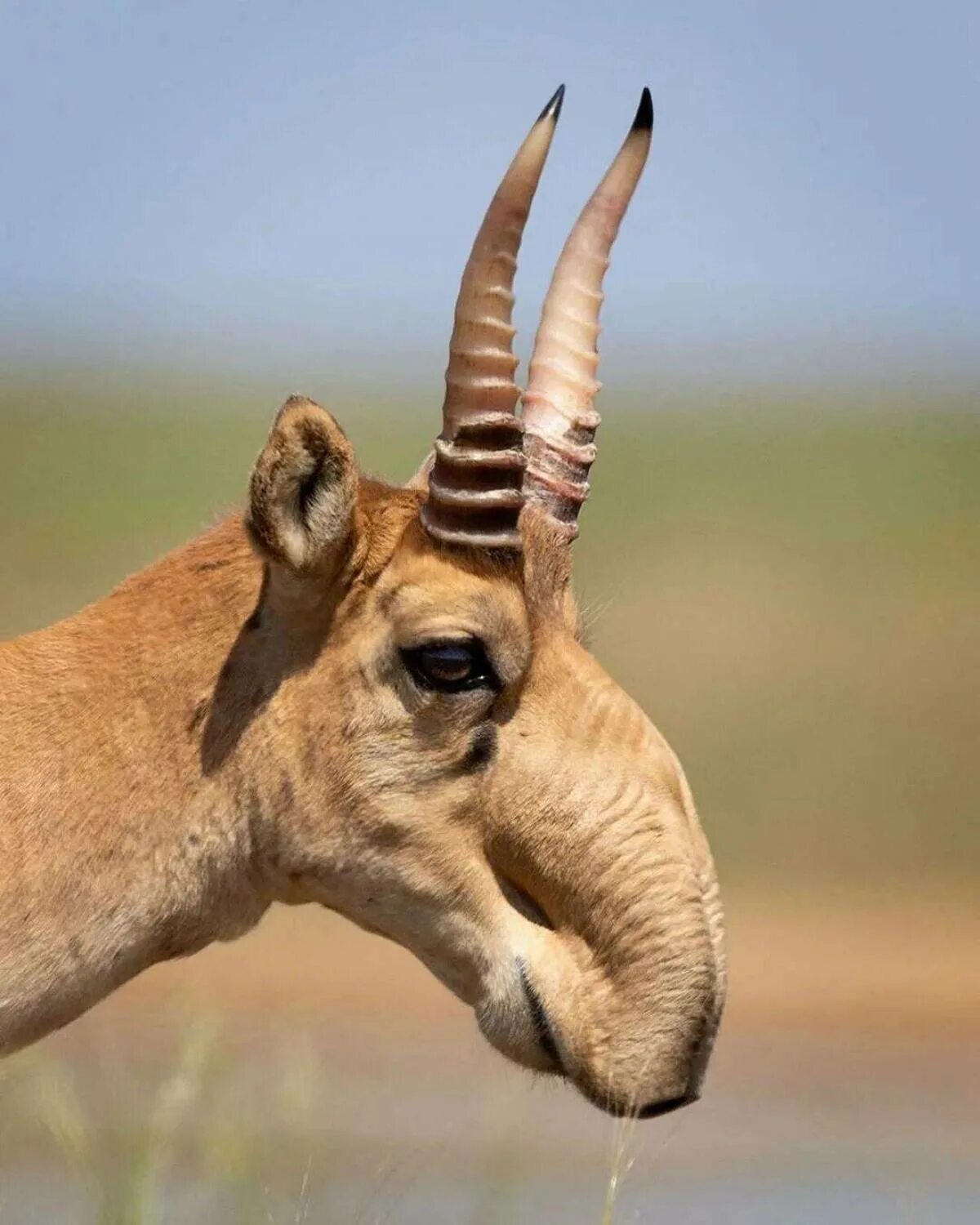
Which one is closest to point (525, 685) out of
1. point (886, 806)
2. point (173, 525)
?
point (886, 806)

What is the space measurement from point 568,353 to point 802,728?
26235 mm

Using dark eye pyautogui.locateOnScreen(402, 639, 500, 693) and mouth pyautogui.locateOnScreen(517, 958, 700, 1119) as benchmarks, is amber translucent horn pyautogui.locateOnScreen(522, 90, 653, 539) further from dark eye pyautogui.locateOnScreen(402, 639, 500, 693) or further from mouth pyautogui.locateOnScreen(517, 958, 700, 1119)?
mouth pyautogui.locateOnScreen(517, 958, 700, 1119)

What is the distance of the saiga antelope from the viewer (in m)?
7.80

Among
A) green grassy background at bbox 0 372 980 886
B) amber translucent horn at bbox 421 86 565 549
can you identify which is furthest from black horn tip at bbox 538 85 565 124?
green grassy background at bbox 0 372 980 886

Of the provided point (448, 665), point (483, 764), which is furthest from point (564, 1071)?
point (448, 665)

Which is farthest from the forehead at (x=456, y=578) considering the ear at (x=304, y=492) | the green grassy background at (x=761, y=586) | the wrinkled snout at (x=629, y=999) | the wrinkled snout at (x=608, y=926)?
the green grassy background at (x=761, y=586)

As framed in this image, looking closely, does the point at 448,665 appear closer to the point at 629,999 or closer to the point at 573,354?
the point at 629,999

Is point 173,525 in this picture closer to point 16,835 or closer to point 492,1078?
point 492,1078

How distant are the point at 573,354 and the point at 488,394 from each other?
3.44 ft

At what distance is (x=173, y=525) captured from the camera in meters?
42.9

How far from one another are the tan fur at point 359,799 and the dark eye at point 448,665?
4 centimetres

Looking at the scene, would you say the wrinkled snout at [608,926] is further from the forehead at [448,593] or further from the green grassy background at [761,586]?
the green grassy background at [761,586]

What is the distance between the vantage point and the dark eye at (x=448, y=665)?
8039 mm

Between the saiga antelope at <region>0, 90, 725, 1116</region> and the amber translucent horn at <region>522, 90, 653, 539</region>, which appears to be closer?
the saiga antelope at <region>0, 90, 725, 1116</region>
